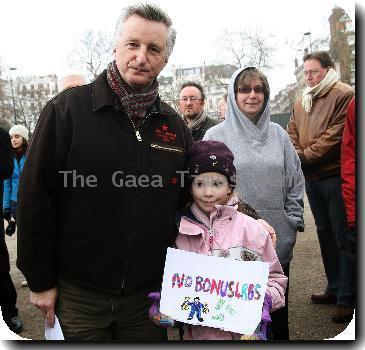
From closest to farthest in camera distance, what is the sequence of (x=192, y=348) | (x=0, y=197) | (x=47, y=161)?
1. (x=47, y=161)
2. (x=192, y=348)
3. (x=0, y=197)

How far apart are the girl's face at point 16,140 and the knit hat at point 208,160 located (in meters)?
1.23

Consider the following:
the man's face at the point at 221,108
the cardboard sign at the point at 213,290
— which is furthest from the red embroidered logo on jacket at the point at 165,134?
the man's face at the point at 221,108

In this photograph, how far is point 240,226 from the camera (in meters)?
1.62

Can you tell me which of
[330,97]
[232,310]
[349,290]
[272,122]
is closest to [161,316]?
[232,310]

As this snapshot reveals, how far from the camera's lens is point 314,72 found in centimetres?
294

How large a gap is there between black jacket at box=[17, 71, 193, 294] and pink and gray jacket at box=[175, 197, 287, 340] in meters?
0.11

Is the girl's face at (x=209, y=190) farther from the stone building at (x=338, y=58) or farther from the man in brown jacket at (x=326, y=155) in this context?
the man in brown jacket at (x=326, y=155)

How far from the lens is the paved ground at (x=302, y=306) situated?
2.43 metres

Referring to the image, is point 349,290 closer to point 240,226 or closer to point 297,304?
point 297,304

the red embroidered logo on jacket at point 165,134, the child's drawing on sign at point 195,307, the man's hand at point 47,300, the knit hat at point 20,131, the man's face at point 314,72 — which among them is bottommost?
the child's drawing on sign at point 195,307

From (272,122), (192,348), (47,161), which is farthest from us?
(272,122)

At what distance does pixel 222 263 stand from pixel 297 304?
1.58 m

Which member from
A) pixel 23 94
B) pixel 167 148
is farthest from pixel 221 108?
pixel 167 148

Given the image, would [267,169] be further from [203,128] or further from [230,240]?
[203,128]
